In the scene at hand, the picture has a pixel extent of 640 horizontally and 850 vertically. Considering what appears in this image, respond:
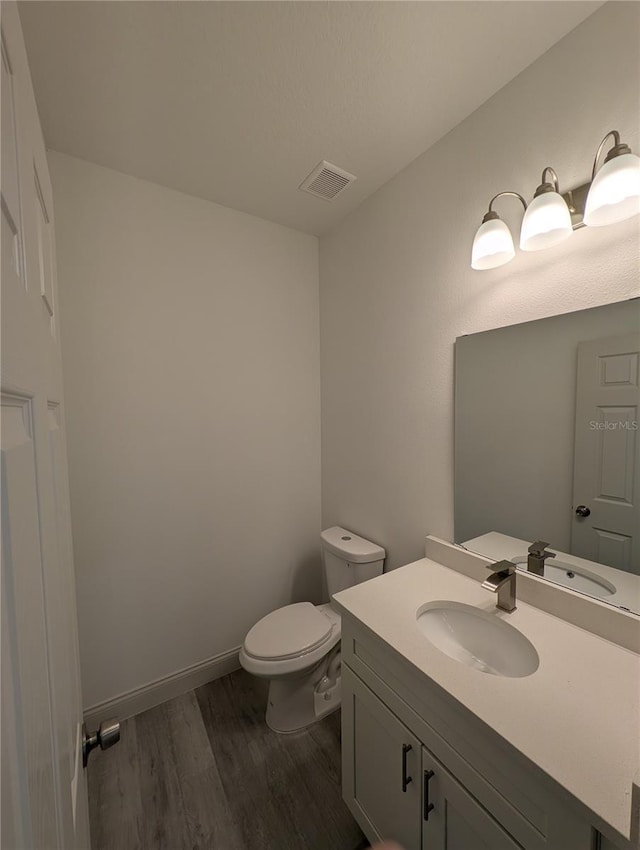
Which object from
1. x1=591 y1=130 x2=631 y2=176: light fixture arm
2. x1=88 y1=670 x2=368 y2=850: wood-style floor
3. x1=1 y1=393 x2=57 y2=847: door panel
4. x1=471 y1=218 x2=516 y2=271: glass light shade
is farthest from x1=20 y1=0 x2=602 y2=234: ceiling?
x1=88 y1=670 x2=368 y2=850: wood-style floor

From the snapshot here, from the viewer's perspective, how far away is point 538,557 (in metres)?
1.09

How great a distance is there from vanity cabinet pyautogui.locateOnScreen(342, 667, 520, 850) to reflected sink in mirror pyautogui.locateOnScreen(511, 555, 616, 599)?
2.02 ft

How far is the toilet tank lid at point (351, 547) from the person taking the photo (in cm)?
167

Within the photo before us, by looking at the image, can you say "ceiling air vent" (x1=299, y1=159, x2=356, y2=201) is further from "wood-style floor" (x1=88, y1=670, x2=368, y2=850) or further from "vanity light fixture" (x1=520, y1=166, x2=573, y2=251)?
"wood-style floor" (x1=88, y1=670, x2=368, y2=850)

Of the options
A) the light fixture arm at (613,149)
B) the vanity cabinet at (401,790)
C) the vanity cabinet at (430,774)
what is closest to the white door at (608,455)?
the light fixture arm at (613,149)

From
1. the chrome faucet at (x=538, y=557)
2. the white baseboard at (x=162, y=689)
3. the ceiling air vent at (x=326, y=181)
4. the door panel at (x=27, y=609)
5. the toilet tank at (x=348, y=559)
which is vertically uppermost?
the ceiling air vent at (x=326, y=181)

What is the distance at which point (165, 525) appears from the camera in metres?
1.68

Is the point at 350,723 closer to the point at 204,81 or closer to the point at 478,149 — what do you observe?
the point at 478,149

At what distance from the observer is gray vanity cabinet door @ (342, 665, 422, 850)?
2.93 ft

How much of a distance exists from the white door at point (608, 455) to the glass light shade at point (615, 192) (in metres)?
0.32

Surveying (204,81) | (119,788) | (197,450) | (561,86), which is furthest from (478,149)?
(119,788)

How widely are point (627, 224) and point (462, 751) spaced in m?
1.38

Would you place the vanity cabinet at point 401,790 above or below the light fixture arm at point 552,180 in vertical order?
below

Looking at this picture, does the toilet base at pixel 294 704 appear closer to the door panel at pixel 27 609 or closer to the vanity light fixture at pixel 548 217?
the door panel at pixel 27 609
